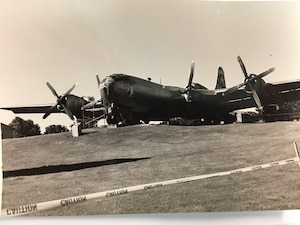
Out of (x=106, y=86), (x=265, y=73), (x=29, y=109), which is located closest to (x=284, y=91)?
(x=265, y=73)

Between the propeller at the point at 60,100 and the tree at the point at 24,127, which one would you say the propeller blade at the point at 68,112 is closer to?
the propeller at the point at 60,100

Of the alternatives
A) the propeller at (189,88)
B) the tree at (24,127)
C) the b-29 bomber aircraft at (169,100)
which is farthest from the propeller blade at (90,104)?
the propeller at (189,88)

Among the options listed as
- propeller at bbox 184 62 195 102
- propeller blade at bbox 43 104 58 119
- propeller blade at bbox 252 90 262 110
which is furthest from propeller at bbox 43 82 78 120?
propeller blade at bbox 252 90 262 110

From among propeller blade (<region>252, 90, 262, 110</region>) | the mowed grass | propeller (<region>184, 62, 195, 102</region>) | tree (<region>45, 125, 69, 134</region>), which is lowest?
the mowed grass

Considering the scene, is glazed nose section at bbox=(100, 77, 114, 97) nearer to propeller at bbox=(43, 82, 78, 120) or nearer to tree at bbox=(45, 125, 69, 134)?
propeller at bbox=(43, 82, 78, 120)

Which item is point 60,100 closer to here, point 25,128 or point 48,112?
point 48,112

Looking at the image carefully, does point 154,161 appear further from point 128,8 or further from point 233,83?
point 128,8

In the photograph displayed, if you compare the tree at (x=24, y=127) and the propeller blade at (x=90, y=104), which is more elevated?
the propeller blade at (x=90, y=104)
